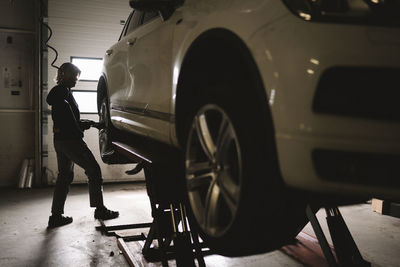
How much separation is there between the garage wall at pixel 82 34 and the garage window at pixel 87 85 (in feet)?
0.06

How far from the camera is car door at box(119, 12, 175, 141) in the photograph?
1960mm

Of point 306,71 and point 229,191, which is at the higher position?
point 306,71

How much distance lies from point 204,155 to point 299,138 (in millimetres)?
660

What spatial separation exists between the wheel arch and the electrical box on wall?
247 inches

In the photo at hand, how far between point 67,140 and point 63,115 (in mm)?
303

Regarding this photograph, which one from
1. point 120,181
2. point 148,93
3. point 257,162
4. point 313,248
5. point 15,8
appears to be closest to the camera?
point 257,162

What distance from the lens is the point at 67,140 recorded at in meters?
4.57

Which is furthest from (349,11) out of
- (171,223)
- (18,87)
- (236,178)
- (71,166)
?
(18,87)

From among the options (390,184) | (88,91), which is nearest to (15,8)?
(88,91)

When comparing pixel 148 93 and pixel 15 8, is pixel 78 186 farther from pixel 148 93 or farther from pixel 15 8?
pixel 148 93

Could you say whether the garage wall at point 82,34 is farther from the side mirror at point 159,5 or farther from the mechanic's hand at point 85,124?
the side mirror at point 159,5

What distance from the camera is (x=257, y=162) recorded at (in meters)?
1.30

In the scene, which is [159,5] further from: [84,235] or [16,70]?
[16,70]

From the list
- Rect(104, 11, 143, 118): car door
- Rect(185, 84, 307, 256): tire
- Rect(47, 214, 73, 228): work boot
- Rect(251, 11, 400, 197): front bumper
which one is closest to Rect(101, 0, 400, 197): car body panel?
Rect(251, 11, 400, 197): front bumper
